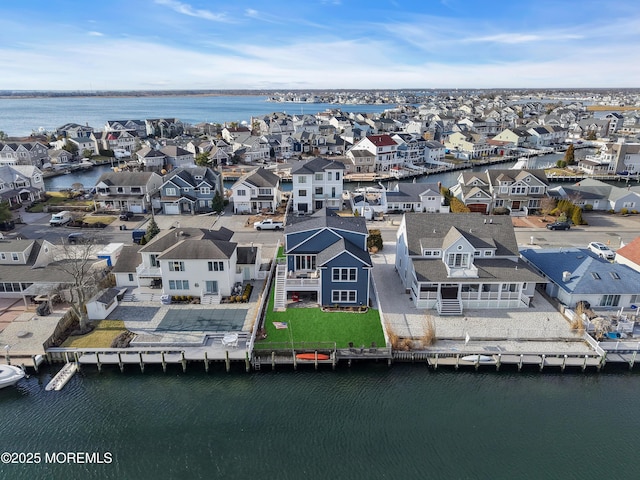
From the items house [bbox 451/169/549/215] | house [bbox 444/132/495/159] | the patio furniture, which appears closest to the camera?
the patio furniture

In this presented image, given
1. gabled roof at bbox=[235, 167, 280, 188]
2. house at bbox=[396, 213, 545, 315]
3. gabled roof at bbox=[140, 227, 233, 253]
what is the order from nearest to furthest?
house at bbox=[396, 213, 545, 315] < gabled roof at bbox=[140, 227, 233, 253] < gabled roof at bbox=[235, 167, 280, 188]

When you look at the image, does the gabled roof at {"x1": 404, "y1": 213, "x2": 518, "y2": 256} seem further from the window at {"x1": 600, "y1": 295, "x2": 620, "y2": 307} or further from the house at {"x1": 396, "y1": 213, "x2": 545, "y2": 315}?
the window at {"x1": 600, "y1": 295, "x2": 620, "y2": 307}

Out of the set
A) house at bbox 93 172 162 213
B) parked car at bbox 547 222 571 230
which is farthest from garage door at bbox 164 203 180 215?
parked car at bbox 547 222 571 230

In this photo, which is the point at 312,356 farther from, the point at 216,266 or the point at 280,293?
the point at 216,266

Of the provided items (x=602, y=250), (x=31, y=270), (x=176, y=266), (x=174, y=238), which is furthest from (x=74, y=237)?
(x=602, y=250)

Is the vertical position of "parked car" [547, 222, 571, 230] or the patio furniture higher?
"parked car" [547, 222, 571, 230]

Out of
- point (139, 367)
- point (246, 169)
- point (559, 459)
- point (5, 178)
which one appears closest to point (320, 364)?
point (139, 367)

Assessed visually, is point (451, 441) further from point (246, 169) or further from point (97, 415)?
point (246, 169)

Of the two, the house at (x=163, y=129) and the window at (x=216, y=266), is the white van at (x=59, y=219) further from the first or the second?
the house at (x=163, y=129)
